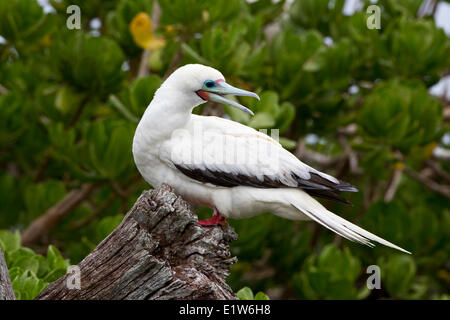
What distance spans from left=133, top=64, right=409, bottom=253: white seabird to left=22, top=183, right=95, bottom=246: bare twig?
3052 mm

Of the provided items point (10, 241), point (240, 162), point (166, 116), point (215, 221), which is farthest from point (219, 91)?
point (10, 241)

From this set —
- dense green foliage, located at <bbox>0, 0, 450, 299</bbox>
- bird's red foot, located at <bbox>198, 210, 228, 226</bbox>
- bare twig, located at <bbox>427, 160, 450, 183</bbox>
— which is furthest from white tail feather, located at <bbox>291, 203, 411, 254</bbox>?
bare twig, located at <bbox>427, 160, 450, 183</bbox>

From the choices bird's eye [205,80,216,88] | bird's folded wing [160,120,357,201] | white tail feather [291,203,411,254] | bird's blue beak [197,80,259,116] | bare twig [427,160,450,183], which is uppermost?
bird's eye [205,80,216,88]

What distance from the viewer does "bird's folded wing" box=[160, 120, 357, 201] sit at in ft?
16.8

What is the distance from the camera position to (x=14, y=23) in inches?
311

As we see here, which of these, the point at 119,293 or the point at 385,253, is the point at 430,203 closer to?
the point at 385,253

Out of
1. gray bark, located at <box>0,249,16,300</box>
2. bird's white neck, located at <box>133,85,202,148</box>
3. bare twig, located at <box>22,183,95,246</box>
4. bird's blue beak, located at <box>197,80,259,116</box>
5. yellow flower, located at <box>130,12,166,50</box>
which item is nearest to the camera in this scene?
gray bark, located at <box>0,249,16,300</box>

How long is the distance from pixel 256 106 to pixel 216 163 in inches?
67.0

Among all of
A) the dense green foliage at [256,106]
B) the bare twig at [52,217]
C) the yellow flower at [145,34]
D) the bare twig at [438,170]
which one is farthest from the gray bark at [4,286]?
the bare twig at [438,170]

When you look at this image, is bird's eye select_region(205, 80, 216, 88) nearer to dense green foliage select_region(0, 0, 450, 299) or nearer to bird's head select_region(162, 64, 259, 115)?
bird's head select_region(162, 64, 259, 115)

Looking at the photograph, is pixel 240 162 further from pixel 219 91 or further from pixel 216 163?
pixel 219 91

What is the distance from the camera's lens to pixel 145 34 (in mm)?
7535

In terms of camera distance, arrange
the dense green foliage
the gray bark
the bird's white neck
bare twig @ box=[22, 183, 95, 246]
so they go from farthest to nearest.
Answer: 1. bare twig @ box=[22, 183, 95, 246]
2. the dense green foliage
3. the bird's white neck
4. the gray bark

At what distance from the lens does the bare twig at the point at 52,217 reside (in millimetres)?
8086
